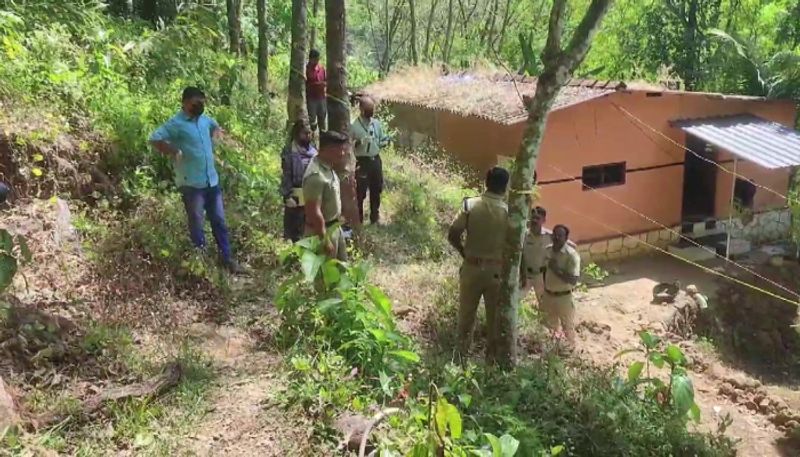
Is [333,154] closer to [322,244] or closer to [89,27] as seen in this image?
[322,244]

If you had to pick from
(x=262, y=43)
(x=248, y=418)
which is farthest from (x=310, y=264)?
(x=262, y=43)

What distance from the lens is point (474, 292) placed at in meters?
5.76

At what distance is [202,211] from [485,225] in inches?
98.8

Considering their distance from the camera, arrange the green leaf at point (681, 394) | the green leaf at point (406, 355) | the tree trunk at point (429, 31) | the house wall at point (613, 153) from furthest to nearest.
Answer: the tree trunk at point (429, 31) < the house wall at point (613, 153) < the green leaf at point (681, 394) < the green leaf at point (406, 355)

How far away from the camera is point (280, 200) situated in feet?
26.5

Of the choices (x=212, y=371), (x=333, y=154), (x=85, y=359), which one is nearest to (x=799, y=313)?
(x=333, y=154)

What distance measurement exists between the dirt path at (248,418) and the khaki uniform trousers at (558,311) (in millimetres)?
3348

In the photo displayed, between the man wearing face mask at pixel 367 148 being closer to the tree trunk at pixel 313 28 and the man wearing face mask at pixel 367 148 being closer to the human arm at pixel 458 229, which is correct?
the human arm at pixel 458 229

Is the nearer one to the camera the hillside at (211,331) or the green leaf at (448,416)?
the green leaf at (448,416)

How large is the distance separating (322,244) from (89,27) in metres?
6.36

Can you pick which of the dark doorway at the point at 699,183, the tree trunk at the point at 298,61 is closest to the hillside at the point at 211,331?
the tree trunk at the point at 298,61

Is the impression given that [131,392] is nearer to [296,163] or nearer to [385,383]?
[385,383]

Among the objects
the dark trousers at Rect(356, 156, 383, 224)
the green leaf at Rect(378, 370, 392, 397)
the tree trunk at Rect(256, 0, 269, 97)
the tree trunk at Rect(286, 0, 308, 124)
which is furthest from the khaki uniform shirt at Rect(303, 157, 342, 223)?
the tree trunk at Rect(256, 0, 269, 97)

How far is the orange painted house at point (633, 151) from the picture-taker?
11812 millimetres
